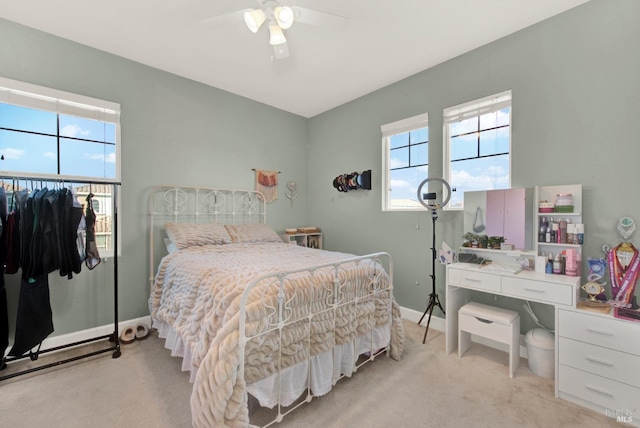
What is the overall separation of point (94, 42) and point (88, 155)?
42.8 inches

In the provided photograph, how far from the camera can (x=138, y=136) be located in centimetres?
302

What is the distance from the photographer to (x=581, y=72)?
7.16 ft

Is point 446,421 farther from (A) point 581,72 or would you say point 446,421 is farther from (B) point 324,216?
(B) point 324,216

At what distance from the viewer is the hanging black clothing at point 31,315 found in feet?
7.12

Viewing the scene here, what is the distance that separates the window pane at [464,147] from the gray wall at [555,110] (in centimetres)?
15

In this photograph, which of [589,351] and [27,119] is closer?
[589,351]

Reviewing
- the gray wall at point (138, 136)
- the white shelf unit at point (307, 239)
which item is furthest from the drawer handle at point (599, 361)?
the gray wall at point (138, 136)

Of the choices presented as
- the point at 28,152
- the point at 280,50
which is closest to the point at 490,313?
the point at 280,50

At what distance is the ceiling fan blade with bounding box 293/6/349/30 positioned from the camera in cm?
188

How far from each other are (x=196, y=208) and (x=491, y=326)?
3.32 m

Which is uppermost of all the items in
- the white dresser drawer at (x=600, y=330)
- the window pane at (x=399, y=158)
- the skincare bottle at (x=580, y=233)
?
the window pane at (x=399, y=158)

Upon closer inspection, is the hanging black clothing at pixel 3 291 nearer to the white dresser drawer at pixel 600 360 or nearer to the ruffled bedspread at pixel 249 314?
the ruffled bedspread at pixel 249 314

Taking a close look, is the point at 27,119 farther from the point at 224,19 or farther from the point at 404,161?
the point at 404,161

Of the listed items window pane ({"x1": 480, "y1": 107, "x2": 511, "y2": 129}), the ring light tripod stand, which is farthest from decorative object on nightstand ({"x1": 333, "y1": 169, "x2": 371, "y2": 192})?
window pane ({"x1": 480, "y1": 107, "x2": 511, "y2": 129})
